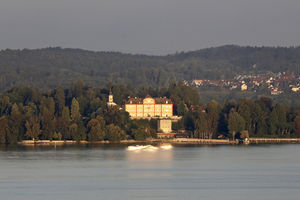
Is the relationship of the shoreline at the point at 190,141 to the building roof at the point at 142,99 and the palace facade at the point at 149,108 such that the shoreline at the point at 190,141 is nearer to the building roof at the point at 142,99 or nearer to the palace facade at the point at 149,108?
the palace facade at the point at 149,108

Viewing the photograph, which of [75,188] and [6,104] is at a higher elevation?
[6,104]

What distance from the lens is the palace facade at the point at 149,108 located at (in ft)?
428

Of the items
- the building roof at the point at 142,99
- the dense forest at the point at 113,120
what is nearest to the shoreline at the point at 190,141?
the dense forest at the point at 113,120

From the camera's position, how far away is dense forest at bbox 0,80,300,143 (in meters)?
107

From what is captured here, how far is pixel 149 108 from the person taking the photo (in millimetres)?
131250

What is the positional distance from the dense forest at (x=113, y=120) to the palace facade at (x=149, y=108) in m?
1.91

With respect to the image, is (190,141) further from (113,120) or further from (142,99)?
(142,99)

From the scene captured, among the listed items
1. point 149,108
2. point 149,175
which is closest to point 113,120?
point 149,108

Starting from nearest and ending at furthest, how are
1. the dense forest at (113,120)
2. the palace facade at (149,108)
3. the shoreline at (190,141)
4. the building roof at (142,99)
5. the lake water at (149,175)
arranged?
the lake water at (149,175)
the shoreline at (190,141)
the dense forest at (113,120)
the palace facade at (149,108)
the building roof at (142,99)

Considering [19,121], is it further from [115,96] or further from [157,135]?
[115,96]

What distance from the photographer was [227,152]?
8569 centimetres

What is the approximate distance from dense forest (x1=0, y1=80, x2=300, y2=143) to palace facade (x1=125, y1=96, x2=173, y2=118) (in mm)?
1908

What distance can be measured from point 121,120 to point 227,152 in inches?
1184

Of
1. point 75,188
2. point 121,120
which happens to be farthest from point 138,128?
point 75,188
